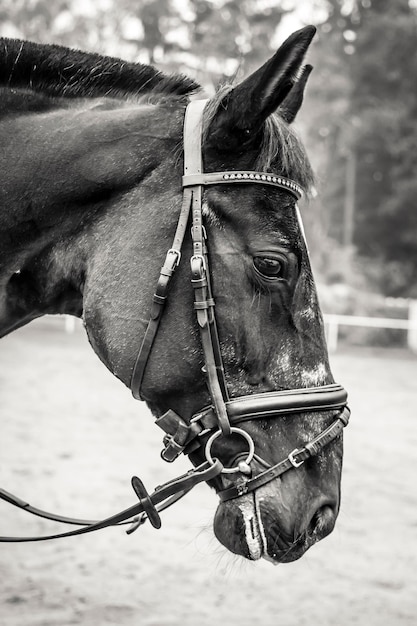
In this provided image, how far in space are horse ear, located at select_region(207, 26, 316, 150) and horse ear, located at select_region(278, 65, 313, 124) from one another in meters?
0.51

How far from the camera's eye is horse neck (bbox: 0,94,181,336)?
2293 mm

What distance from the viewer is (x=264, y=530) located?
6.86 ft

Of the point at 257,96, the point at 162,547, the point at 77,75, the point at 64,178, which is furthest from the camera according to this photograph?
the point at 162,547

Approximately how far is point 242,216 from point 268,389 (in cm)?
60

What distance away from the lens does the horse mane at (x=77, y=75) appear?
2.44 meters

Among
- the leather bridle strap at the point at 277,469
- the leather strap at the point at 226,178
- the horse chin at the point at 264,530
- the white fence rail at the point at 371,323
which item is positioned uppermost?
the leather strap at the point at 226,178

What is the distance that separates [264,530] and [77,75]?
180 cm

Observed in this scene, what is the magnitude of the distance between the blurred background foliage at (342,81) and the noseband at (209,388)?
15.5 m

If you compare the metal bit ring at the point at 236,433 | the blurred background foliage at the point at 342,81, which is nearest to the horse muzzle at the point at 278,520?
the metal bit ring at the point at 236,433

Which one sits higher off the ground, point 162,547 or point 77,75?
point 77,75

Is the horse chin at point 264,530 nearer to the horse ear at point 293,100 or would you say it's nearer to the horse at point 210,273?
the horse at point 210,273

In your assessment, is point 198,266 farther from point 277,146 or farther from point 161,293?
point 277,146

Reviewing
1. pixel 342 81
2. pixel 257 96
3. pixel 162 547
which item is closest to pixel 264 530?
pixel 257 96

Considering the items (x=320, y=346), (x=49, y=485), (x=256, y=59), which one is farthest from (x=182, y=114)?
(x=256, y=59)
